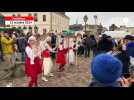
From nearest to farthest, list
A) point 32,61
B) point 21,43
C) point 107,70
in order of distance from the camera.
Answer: point 107,70, point 32,61, point 21,43

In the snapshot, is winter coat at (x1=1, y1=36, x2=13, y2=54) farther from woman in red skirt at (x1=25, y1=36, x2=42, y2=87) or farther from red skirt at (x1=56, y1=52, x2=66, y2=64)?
woman in red skirt at (x1=25, y1=36, x2=42, y2=87)

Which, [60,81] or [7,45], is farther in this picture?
[7,45]

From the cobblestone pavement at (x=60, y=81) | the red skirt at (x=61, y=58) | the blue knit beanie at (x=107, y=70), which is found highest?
the blue knit beanie at (x=107, y=70)

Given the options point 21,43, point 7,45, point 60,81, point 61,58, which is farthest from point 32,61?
point 21,43

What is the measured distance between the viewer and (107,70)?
1.32 m

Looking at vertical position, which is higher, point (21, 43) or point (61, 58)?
point (21, 43)

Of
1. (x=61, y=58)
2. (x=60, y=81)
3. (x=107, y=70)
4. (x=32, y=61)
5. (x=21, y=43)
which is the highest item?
(x=107, y=70)

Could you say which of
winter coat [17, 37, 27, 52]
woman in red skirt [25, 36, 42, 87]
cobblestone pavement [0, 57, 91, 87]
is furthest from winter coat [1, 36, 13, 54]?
woman in red skirt [25, 36, 42, 87]

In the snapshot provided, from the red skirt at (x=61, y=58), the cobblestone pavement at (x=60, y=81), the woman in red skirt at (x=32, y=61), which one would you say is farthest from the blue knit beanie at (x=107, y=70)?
the red skirt at (x=61, y=58)

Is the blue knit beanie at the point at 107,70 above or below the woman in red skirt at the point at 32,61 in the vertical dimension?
above

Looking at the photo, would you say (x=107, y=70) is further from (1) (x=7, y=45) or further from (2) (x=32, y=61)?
(1) (x=7, y=45)

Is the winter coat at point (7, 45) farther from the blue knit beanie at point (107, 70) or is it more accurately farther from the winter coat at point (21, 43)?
the blue knit beanie at point (107, 70)

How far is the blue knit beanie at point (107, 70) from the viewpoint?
1.31 meters
